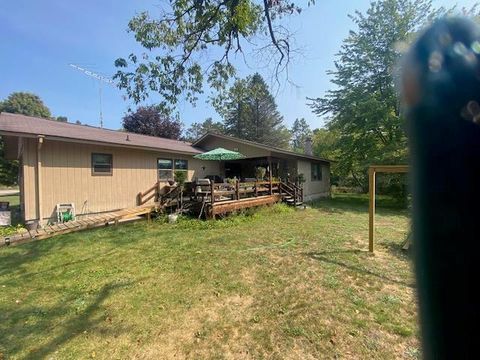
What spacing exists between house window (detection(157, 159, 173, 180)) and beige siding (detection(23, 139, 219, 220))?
0.29 meters

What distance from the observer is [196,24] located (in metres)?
7.29

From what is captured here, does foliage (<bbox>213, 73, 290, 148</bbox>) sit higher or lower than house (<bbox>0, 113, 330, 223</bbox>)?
higher

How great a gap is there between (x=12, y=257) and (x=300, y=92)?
8815 mm

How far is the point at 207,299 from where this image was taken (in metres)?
4.11

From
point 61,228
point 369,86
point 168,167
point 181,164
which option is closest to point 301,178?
point 181,164

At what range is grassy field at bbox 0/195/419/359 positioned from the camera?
121 inches

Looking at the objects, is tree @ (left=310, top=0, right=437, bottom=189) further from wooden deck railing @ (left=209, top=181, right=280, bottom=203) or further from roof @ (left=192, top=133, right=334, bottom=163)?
wooden deck railing @ (left=209, top=181, right=280, bottom=203)

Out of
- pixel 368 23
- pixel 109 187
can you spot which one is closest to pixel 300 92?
pixel 109 187

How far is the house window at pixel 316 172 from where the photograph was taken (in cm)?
1937

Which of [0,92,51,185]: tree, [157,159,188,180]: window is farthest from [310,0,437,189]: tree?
[0,92,51,185]: tree

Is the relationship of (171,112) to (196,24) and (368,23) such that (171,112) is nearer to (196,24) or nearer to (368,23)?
(196,24)

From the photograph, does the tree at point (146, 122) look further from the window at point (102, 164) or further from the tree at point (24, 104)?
the window at point (102, 164)

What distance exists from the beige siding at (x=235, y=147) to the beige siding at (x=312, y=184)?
2.97m

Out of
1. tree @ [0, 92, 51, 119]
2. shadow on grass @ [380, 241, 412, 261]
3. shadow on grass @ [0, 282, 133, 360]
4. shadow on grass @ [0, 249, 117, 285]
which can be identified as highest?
tree @ [0, 92, 51, 119]
